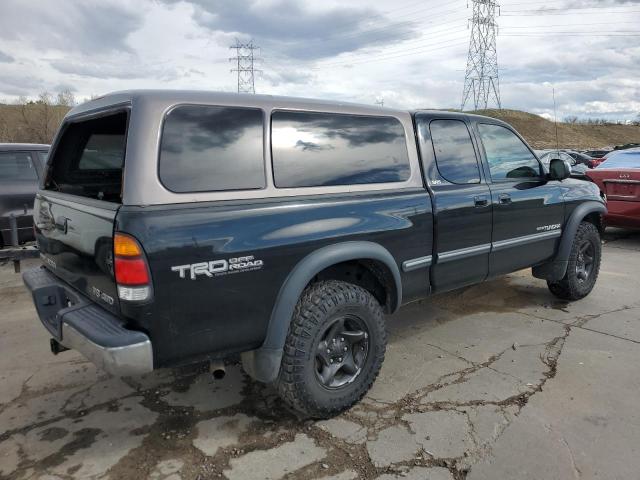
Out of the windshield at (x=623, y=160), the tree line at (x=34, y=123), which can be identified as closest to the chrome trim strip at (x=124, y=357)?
the windshield at (x=623, y=160)

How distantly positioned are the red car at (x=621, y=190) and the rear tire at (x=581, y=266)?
10.6 feet

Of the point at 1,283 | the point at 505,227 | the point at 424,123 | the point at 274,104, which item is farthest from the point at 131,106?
the point at 1,283

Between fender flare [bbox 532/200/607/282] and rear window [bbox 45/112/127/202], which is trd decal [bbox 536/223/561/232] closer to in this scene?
fender flare [bbox 532/200/607/282]

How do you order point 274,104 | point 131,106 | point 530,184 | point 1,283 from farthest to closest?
point 1,283
point 530,184
point 274,104
point 131,106

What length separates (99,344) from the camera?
2314mm

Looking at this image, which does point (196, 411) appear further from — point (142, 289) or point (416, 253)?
point (416, 253)

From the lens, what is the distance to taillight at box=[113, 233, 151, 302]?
227cm

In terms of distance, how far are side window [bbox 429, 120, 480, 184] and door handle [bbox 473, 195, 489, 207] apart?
139mm

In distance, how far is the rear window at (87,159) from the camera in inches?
135

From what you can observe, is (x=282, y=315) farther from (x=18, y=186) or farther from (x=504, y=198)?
(x=18, y=186)

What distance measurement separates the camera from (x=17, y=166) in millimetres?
6551

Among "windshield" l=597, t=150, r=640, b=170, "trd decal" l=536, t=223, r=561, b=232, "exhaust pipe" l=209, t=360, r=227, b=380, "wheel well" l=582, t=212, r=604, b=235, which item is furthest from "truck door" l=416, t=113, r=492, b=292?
"windshield" l=597, t=150, r=640, b=170

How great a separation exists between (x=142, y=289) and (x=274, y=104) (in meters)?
1.24

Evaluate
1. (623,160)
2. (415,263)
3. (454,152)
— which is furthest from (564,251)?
(623,160)
